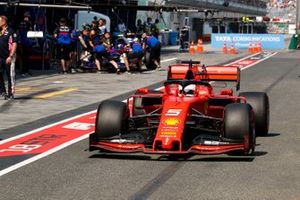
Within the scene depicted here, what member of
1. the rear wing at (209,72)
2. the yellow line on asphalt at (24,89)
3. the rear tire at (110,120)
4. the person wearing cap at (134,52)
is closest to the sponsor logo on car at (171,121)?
the rear tire at (110,120)

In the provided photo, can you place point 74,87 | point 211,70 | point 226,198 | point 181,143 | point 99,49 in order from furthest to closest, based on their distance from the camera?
point 99,49, point 74,87, point 211,70, point 181,143, point 226,198

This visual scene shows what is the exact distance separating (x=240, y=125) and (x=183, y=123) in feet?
2.14

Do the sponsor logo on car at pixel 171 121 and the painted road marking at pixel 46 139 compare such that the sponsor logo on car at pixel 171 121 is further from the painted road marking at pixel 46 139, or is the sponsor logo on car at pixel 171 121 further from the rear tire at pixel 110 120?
the painted road marking at pixel 46 139

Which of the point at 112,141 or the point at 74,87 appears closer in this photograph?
the point at 112,141

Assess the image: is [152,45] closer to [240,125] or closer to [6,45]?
[6,45]

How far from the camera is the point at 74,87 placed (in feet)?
60.2

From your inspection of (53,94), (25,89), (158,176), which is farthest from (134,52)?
(158,176)

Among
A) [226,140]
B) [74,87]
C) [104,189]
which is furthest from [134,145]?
[74,87]

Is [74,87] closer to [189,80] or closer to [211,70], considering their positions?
[211,70]

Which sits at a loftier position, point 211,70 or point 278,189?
point 211,70

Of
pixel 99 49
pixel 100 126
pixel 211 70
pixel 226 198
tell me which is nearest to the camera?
pixel 226 198

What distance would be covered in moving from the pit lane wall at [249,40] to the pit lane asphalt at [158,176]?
3702 centimetres

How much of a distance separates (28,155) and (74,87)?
32.6 ft

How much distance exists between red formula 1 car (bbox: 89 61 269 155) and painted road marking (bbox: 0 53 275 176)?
938 millimetres
